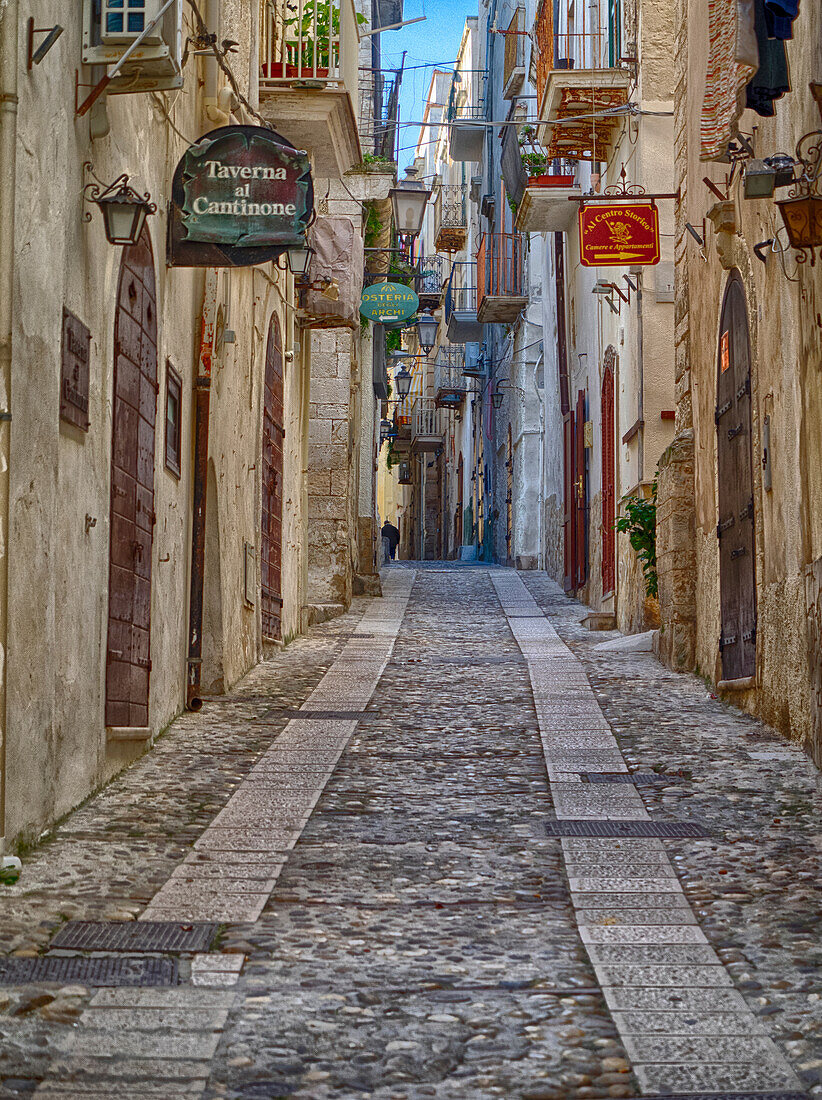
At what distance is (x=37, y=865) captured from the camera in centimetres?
498

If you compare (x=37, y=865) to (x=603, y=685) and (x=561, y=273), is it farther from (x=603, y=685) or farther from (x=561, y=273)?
(x=561, y=273)

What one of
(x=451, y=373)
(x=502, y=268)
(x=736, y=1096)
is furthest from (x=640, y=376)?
(x=451, y=373)

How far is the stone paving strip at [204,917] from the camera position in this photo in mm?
3059

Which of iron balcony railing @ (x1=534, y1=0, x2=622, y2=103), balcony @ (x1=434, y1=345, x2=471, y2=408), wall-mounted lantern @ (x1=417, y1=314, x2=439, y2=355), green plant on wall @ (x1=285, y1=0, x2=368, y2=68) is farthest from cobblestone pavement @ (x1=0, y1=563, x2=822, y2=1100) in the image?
balcony @ (x1=434, y1=345, x2=471, y2=408)

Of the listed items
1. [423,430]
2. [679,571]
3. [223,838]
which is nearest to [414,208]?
[679,571]

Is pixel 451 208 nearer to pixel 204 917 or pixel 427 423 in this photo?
pixel 427 423

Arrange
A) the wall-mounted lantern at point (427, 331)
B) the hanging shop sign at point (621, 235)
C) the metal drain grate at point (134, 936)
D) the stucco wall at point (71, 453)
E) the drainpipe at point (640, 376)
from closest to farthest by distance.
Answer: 1. the metal drain grate at point (134, 936)
2. the stucco wall at point (71, 453)
3. the hanging shop sign at point (621, 235)
4. the drainpipe at point (640, 376)
5. the wall-mounted lantern at point (427, 331)

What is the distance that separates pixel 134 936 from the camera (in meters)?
4.13

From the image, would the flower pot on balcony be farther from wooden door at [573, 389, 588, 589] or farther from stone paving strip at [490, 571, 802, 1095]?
stone paving strip at [490, 571, 802, 1095]

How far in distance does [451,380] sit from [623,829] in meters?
37.8

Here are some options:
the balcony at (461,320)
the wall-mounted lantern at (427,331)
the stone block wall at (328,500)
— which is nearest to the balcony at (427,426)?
the balcony at (461,320)

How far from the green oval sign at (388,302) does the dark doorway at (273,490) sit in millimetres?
6475

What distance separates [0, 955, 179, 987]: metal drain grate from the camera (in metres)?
3.71

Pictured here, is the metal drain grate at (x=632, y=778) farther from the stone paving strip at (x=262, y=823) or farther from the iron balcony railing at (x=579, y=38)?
the iron balcony railing at (x=579, y=38)
